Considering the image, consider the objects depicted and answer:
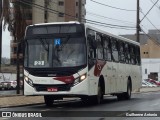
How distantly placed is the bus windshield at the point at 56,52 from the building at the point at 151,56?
262 ft

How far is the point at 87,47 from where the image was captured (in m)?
20.6

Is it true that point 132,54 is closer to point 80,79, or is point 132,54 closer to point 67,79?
point 80,79

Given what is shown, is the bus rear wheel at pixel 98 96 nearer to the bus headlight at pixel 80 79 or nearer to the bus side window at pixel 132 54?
the bus headlight at pixel 80 79

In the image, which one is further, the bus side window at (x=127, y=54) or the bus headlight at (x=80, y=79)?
the bus side window at (x=127, y=54)

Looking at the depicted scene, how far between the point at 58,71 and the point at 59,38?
57.7 inches

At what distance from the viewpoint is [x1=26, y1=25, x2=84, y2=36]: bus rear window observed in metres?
20.8

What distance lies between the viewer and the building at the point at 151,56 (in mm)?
112625

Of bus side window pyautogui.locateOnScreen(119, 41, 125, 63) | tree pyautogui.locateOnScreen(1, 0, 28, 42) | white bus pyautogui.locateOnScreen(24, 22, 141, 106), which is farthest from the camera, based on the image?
tree pyautogui.locateOnScreen(1, 0, 28, 42)

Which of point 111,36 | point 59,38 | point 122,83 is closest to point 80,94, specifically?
point 59,38

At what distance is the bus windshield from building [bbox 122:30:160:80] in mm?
79952

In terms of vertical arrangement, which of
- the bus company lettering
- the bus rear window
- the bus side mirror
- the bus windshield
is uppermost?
the bus rear window

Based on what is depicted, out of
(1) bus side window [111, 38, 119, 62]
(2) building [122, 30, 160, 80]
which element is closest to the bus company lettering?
(1) bus side window [111, 38, 119, 62]

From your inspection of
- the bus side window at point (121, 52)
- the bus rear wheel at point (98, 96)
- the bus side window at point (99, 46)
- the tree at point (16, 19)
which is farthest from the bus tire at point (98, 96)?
the tree at point (16, 19)

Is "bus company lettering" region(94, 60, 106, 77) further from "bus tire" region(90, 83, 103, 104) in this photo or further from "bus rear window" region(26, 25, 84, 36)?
"bus rear window" region(26, 25, 84, 36)
